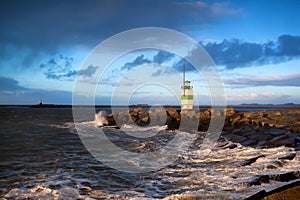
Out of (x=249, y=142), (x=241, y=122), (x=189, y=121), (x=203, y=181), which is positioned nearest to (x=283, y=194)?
(x=203, y=181)

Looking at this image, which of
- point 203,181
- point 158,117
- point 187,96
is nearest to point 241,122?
point 158,117

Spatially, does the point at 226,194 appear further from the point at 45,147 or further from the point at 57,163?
the point at 45,147

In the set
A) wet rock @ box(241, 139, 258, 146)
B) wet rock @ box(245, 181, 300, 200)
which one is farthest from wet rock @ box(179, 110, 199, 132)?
wet rock @ box(245, 181, 300, 200)

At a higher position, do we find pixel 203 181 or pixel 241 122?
pixel 241 122

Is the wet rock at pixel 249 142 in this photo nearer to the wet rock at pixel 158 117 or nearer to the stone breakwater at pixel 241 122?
the stone breakwater at pixel 241 122

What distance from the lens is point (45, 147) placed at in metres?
11.8

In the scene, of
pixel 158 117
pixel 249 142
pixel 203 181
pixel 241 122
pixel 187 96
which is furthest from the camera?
pixel 187 96

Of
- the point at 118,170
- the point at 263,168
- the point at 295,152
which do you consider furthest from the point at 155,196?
the point at 295,152

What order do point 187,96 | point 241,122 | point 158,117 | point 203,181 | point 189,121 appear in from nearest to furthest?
1. point 203,181
2. point 241,122
3. point 189,121
4. point 158,117
5. point 187,96

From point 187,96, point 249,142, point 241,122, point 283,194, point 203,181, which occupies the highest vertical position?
point 187,96

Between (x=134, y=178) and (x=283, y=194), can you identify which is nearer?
(x=283, y=194)

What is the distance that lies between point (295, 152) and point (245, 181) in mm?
3741

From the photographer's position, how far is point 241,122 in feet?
67.2

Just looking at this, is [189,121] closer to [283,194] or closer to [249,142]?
[249,142]
